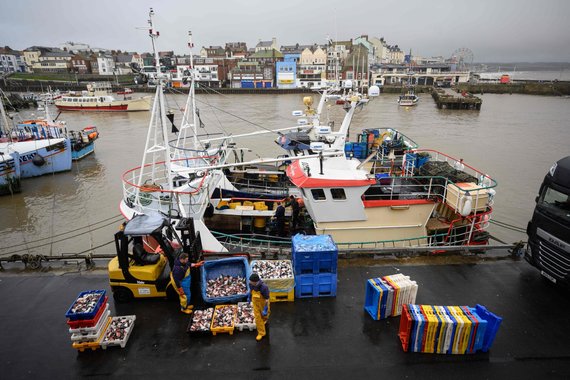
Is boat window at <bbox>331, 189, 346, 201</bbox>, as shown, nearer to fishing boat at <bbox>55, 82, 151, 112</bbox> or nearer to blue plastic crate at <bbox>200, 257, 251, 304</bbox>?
blue plastic crate at <bbox>200, 257, 251, 304</bbox>

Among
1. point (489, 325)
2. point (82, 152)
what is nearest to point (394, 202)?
point (489, 325)

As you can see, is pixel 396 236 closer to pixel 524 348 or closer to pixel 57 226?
pixel 524 348

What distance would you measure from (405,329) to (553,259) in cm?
318

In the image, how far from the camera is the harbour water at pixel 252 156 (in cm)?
1399

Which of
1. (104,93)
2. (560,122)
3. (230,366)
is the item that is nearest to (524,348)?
(230,366)

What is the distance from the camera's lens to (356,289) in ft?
20.2

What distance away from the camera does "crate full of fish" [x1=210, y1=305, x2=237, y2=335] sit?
503 cm

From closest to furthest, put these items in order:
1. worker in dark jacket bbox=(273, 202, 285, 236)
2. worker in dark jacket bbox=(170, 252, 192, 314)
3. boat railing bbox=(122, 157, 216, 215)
Answer: worker in dark jacket bbox=(170, 252, 192, 314) → boat railing bbox=(122, 157, 216, 215) → worker in dark jacket bbox=(273, 202, 285, 236)

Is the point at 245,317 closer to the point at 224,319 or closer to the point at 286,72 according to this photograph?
the point at 224,319

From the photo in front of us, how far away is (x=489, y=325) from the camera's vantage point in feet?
14.9

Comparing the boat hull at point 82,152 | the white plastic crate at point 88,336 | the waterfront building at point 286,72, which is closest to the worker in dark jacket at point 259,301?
the white plastic crate at point 88,336

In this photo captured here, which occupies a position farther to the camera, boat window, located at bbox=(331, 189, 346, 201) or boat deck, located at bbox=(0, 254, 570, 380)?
boat window, located at bbox=(331, 189, 346, 201)

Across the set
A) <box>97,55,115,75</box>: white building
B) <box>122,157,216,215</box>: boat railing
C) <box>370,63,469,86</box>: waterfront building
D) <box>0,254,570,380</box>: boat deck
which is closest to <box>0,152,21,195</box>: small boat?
<box>122,157,216,215</box>: boat railing

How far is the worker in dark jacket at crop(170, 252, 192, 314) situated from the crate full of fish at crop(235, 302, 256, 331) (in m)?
0.88
